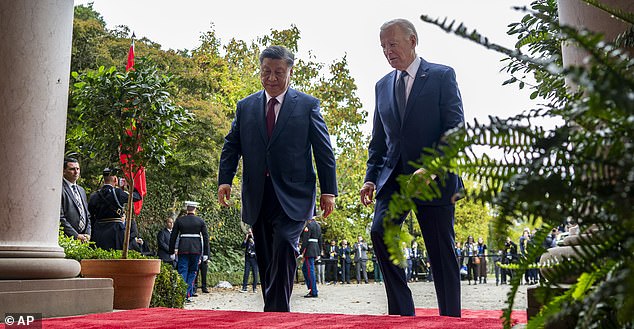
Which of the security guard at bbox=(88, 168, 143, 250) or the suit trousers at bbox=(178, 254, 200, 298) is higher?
the security guard at bbox=(88, 168, 143, 250)

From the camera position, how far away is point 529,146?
1.20 m

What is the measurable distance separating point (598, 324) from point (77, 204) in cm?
917

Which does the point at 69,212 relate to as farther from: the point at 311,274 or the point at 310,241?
the point at 310,241

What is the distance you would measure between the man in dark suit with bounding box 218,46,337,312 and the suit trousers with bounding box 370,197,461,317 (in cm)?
93

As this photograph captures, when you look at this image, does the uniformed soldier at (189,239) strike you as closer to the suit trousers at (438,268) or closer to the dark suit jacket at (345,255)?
the suit trousers at (438,268)

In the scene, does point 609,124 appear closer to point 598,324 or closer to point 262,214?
point 598,324

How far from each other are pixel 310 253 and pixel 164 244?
3.79m

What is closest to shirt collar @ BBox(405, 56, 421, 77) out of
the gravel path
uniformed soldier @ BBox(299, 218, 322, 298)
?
the gravel path

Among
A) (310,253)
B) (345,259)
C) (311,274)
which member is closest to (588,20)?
(311,274)

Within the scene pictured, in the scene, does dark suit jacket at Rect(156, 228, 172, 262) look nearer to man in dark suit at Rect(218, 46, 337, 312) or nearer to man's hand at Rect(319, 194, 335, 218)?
man in dark suit at Rect(218, 46, 337, 312)

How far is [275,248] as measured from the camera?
5578 millimetres

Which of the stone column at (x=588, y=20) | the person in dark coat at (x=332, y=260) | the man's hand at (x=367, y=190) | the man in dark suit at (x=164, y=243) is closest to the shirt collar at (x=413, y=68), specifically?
the man's hand at (x=367, y=190)

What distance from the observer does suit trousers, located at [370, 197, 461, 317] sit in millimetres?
4883

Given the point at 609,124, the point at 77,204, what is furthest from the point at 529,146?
the point at 77,204
